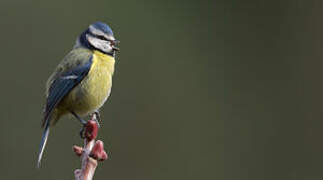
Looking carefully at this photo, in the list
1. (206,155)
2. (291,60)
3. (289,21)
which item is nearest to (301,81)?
(291,60)

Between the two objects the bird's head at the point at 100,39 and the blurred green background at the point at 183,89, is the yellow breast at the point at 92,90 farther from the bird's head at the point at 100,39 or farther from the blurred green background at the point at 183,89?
the blurred green background at the point at 183,89

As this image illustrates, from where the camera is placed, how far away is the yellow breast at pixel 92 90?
112 inches

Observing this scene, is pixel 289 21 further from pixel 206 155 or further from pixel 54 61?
pixel 54 61

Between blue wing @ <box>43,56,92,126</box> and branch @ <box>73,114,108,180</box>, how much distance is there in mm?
841

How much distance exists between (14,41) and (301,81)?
7.75ft

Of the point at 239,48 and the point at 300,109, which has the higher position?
the point at 239,48

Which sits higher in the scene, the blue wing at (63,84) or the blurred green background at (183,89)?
the blue wing at (63,84)

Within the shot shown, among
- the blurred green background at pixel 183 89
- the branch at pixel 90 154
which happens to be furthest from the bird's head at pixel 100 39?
the blurred green background at pixel 183 89

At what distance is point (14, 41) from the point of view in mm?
5695

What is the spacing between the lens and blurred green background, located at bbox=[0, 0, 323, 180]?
17.0 ft

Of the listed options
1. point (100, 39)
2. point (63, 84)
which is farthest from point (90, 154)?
point (100, 39)

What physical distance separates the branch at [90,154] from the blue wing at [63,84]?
0.84m

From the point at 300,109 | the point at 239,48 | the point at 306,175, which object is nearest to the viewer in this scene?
the point at 306,175

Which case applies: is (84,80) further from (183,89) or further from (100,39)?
(183,89)
